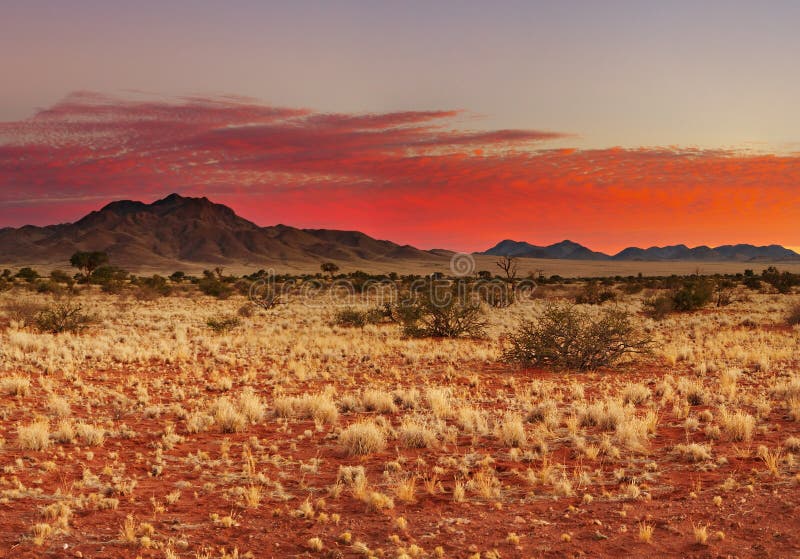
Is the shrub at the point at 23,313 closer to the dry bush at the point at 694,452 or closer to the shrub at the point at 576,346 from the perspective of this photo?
the shrub at the point at 576,346

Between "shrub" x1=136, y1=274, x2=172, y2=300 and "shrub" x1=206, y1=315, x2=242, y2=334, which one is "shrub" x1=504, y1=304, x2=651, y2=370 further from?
"shrub" x1=136, y1=274, x2=172, y2=300

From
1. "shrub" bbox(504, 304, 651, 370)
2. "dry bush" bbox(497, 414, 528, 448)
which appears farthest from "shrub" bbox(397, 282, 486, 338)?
"dry bush" bbox(497, 414, 528, 448)

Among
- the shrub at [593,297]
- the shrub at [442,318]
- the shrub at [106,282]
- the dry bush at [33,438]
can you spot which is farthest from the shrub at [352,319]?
the shrub at [106,282]

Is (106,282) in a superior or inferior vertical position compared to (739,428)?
inferior

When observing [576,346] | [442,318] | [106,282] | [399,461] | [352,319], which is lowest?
[106,282]

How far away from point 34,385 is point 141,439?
6413 mm

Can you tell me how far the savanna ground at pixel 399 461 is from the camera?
21.0ft

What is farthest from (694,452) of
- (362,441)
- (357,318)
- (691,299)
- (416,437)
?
(691,299)

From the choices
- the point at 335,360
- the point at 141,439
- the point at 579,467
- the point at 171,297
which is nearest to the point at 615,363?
A: the point at 335,360

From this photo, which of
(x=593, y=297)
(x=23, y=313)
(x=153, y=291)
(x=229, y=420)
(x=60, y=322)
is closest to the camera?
(x=229, y=420)

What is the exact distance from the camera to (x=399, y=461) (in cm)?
903

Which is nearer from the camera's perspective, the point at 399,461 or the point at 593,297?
the point at 399,461

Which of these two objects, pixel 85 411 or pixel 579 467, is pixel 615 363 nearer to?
pixel 579 467

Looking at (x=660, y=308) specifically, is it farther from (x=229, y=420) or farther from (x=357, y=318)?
(x=229, y=420)
